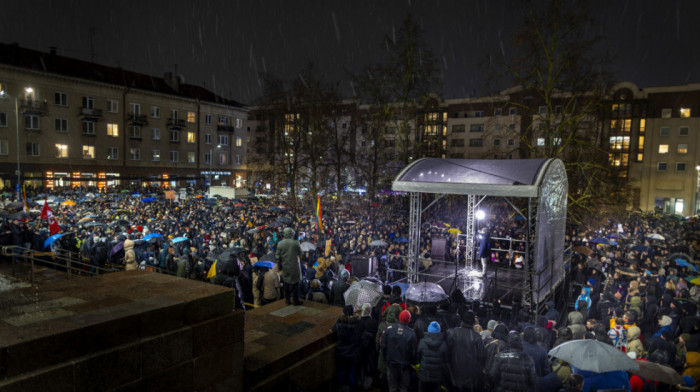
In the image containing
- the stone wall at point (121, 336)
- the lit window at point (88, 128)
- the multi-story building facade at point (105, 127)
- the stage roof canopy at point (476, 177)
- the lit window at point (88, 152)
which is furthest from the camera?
the lit window at point (88, 152)

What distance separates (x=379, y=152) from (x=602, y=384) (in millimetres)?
22251

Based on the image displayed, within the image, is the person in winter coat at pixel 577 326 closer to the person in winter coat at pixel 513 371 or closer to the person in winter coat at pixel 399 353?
the person in winter coat at pixel 513 371

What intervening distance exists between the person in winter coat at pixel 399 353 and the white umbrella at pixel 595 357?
1.96 m

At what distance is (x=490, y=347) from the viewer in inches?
241

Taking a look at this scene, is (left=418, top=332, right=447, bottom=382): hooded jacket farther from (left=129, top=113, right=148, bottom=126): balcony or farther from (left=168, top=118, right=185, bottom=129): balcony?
(left=168, top=118, right=185, bottom=129): balcony

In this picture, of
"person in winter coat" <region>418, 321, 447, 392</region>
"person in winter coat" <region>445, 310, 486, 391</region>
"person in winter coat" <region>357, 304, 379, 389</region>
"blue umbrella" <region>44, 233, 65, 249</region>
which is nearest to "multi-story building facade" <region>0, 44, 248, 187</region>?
"blue umbrella" <region>44, 233, 65, 249</region>

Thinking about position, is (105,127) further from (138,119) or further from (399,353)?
(399,353)

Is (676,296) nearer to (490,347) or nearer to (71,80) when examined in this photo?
(490,347)

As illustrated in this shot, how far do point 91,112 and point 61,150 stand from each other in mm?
5115

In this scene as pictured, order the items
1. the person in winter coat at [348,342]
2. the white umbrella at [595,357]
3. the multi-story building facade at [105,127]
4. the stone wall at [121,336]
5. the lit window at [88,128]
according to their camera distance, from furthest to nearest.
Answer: the lit window at [88,128], the multi-story building facade at [105,127], the person in winter coat at [348,342], the white umbrella at [595,357], the stone wall at [121,336]

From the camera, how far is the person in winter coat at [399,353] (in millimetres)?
5941

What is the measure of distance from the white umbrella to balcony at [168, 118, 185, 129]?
5614 cm

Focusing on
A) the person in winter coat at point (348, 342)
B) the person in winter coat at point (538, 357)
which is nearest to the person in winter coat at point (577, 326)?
the person in winter coat at point (538, 357)

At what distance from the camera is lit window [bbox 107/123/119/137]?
47.8 meters
